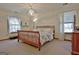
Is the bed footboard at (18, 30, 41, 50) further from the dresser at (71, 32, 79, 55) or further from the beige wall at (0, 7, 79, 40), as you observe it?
the dresser at (71, 32, 79, 55)

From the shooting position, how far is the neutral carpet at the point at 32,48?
1905 millimetres

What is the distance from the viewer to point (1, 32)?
6.18ft

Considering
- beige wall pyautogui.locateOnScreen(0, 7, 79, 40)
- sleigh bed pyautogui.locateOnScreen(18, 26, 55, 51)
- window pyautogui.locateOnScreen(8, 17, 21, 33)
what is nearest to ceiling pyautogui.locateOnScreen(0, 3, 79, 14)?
beige wall pyautogui.locateOnScreen(0, 7, 79, 40)

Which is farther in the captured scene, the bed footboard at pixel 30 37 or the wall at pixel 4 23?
the bed footboard at pixel 30 37

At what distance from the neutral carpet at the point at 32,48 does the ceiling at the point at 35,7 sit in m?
0.61

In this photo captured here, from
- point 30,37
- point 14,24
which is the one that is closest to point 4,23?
point 14,24

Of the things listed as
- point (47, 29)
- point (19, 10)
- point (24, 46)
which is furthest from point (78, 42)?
point (19, 10)

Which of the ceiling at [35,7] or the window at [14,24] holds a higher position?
the ceiling at [35,7]

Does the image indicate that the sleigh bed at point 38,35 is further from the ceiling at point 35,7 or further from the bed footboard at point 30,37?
the ceiling at point 35,7

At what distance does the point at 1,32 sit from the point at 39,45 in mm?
767

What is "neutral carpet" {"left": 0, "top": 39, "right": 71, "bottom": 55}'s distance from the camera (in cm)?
191

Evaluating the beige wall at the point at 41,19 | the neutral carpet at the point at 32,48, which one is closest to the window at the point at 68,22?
the beige wall at the point at 41,19

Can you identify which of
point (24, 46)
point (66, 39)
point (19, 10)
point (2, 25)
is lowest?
point (24, 46)
